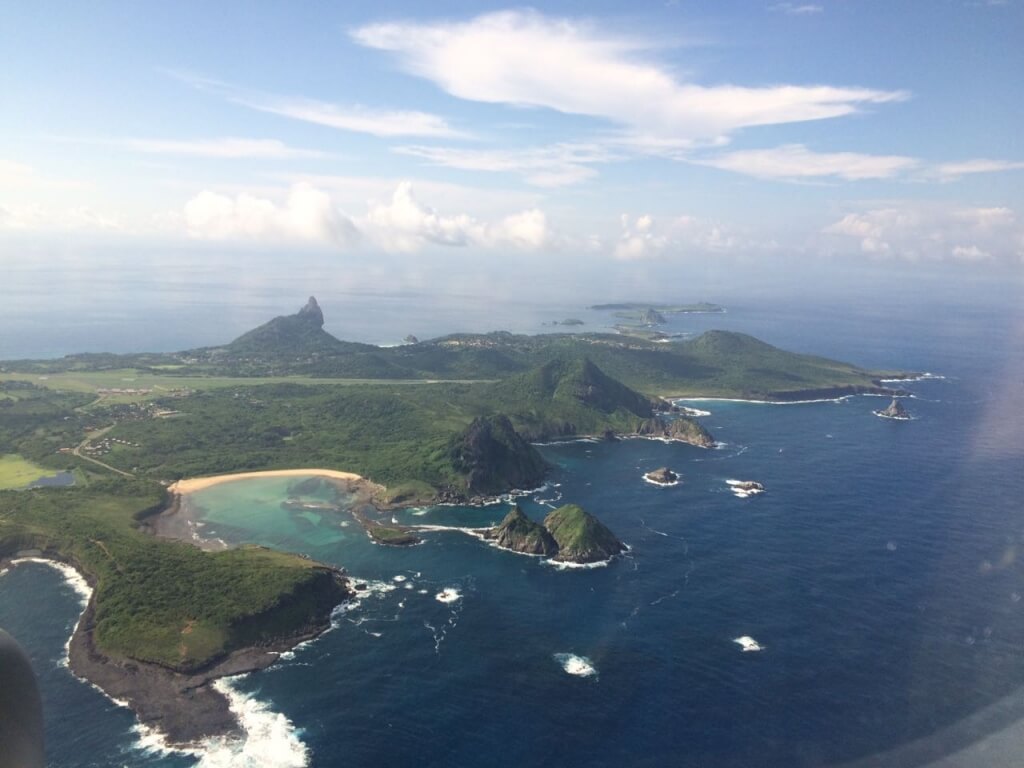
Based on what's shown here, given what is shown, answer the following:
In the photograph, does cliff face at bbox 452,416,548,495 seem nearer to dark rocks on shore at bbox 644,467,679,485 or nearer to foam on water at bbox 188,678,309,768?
dark rocks on shore at bbox 644,467,679,485

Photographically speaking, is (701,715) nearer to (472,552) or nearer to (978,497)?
(472,552)

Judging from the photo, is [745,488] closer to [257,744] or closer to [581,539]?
[581,539]

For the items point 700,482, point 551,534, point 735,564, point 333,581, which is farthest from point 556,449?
point 333,581

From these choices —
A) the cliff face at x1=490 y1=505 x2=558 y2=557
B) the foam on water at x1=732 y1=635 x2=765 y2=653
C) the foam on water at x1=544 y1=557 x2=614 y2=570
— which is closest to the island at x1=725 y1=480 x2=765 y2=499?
the foam on water at x1=544 y1=557 x2=614 y2=570

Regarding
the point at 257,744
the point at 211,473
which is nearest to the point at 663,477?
the point at 211,473

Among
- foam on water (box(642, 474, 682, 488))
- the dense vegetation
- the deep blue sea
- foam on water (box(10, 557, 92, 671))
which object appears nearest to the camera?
the deep blue sea

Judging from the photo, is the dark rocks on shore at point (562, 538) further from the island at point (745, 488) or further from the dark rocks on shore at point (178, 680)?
the island at point (745, 488)
